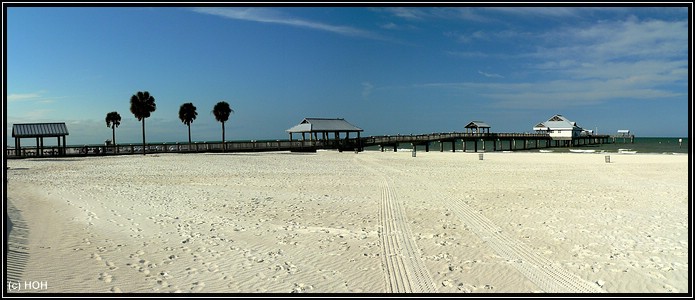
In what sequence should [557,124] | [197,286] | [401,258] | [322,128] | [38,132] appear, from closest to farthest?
[197,286] → [401,258] → [38,132] → [322,128] → [557,124]

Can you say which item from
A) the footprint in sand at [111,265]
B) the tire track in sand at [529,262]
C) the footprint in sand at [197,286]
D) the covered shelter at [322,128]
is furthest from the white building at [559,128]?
the footprint in sand at [111,265]

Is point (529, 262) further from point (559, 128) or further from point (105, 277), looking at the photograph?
point (559, 128)

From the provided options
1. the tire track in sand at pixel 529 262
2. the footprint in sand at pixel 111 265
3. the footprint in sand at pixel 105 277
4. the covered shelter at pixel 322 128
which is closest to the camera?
the footprint in sand at pixel 105 277

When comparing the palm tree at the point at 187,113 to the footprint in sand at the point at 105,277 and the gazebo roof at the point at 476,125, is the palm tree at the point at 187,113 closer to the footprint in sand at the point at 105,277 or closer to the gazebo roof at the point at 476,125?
the gazebo roof at the point at 476,125

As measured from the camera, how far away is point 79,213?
37.4ft

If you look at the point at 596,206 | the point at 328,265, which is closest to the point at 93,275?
the point at 328,265

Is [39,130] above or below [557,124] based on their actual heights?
below

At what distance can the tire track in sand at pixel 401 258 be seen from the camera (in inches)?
254

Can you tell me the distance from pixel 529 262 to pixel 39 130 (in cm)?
4593

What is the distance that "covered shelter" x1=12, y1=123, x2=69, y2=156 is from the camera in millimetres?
40500

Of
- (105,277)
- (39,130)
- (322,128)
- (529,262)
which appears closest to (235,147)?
(322,128)

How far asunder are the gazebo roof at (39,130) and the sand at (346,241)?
28782 millimetres

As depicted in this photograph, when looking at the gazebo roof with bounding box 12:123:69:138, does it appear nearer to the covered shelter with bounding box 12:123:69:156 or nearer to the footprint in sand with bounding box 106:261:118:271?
the covered shelter with bounding box 12:123:69:156

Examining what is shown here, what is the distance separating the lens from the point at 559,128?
9750 cm
